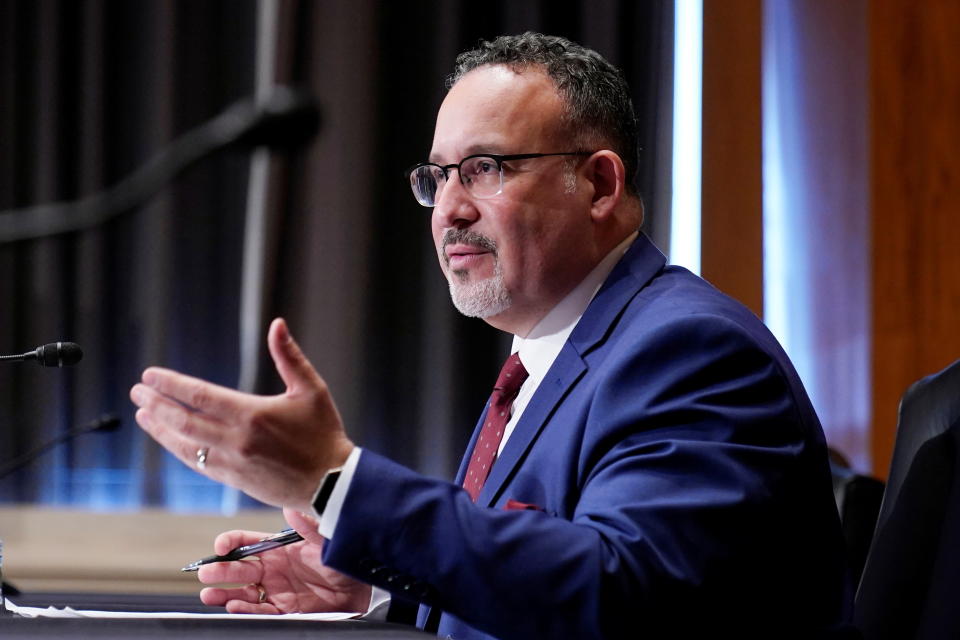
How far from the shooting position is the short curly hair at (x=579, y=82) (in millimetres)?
1492

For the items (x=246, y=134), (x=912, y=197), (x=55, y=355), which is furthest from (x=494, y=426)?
(x=912, y=197)

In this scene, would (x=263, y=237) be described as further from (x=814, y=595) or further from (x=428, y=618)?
(x=814, y=595)

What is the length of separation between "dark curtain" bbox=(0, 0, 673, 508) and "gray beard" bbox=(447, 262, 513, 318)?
4.93ft

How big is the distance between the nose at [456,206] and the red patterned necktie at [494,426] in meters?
0.21

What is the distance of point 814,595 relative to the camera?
1129 millimetres

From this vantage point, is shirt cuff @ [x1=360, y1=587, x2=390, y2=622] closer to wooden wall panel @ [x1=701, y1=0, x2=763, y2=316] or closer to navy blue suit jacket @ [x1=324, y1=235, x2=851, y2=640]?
navy blue suit jacket @ [x1=324, y1=235, x2=851, y2=640]

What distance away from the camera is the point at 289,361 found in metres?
0.89

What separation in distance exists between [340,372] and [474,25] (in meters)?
1.08

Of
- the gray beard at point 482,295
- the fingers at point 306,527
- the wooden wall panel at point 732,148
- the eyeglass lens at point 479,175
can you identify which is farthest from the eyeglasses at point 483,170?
the wooden wall panel at point 732,148

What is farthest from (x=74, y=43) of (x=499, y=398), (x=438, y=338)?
(x=499, y=398)

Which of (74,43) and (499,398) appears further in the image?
(74,43)

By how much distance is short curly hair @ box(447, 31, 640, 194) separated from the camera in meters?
1.49

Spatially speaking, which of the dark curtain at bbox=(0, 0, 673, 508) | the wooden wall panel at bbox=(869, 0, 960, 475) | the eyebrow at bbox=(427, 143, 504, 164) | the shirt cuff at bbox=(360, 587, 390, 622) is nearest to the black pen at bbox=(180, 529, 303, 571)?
the shirt cuff at bbox=(360, 587, 390, 622)

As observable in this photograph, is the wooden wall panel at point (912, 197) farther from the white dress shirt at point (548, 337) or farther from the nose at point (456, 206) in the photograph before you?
the nose at point (456, 206)
